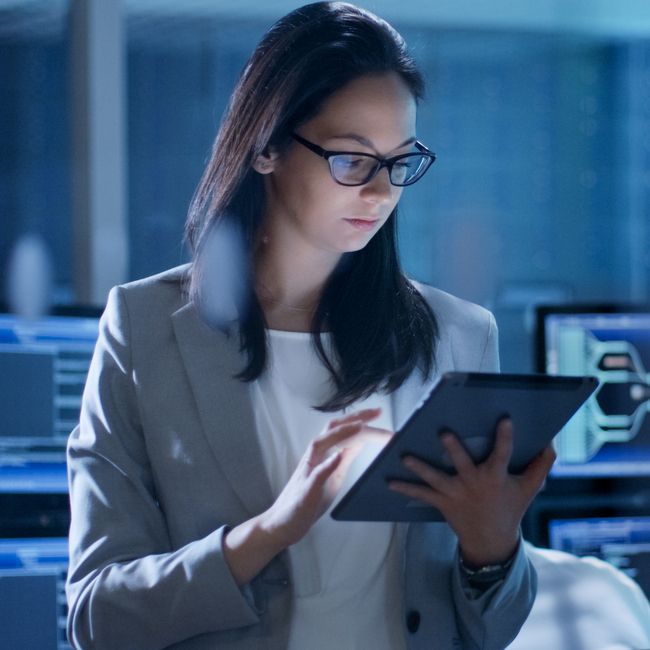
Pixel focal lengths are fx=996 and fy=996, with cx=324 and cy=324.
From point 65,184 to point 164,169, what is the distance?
0.25m

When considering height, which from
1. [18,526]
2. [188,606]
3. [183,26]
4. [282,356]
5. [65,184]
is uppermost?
[183,26]

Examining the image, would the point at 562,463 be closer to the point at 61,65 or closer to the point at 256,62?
the point at 256,62

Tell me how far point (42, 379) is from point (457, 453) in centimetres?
117

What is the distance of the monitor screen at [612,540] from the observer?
2.07 metres

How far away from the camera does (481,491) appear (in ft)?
3.14

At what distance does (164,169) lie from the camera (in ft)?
8.22

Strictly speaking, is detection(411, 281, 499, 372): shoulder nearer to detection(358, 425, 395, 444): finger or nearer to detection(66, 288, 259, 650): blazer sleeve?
detection(358, 425, 395, 444): finger

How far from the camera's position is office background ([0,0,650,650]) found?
7.44ft

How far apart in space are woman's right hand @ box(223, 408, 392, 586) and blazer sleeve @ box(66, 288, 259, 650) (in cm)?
2

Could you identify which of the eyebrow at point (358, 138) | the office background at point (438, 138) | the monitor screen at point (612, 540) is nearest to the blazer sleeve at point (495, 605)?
the eyebrow at point (358, 138)

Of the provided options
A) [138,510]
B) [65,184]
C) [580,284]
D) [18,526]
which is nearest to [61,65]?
[65,184]

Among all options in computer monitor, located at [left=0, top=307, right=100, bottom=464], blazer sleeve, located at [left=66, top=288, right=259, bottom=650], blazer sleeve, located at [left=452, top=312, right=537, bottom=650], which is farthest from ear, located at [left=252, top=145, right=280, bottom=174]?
computer monitor, located at [left=0, top=307, right=100, bottom=464]

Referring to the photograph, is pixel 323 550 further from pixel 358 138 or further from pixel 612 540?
pixel 612 540

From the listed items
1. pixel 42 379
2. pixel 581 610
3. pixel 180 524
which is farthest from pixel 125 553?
pixel 581 610
